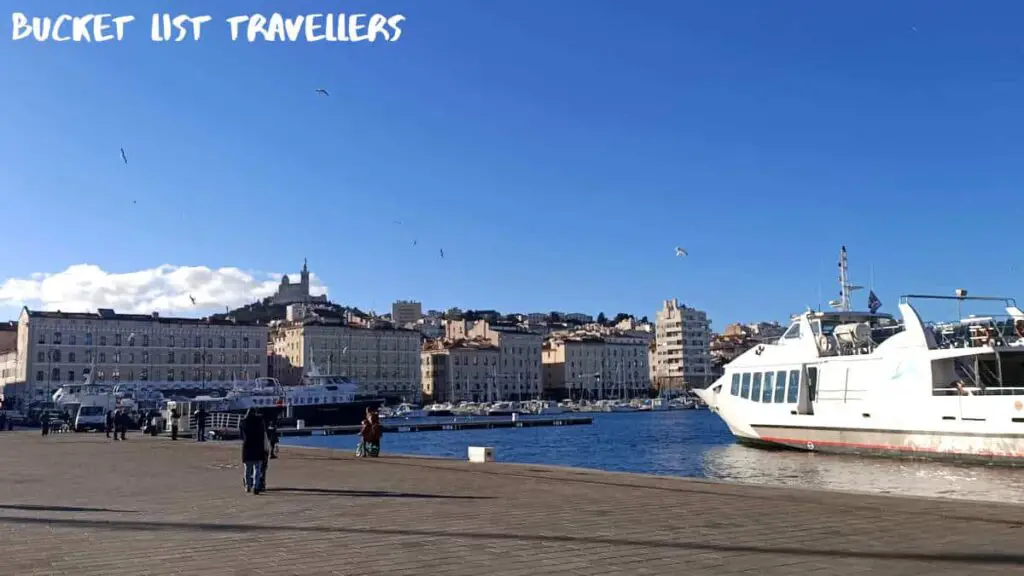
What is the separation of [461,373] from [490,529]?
15772 centimetres

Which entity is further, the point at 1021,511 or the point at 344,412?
the point at 344,412

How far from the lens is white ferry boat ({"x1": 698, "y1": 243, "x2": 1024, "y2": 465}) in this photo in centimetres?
2975

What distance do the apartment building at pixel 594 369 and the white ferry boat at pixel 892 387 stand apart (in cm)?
13923

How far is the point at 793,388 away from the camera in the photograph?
38062 millimetres

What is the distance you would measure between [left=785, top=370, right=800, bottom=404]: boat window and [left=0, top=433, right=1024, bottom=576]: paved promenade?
72.0 feet

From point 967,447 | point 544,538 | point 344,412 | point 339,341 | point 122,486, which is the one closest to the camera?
point 544,538

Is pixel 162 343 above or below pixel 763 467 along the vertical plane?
above

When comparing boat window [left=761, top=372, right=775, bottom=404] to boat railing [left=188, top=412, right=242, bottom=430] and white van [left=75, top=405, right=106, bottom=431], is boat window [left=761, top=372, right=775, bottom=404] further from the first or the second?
white van [left=75, top=405, right=106, bottom=431]

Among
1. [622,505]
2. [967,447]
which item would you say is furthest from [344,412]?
[622,505]

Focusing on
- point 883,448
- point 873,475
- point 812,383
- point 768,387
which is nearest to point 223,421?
point 768,387

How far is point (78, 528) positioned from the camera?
37.1 ft

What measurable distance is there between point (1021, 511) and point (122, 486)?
15.3 metres

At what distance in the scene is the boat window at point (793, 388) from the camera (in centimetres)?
3781

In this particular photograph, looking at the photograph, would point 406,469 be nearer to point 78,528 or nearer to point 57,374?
point 78,528
